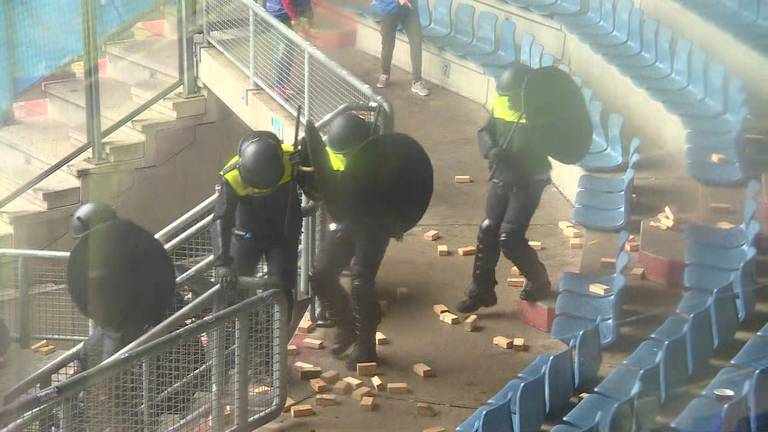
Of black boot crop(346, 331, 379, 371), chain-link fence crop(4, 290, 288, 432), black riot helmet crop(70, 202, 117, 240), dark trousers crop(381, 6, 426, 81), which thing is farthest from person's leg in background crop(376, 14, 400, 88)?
black boot crop(346, 331, 379, 371)

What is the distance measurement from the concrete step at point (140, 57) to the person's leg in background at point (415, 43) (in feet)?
0.75

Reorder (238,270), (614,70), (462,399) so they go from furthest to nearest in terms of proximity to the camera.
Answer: (238,270) < (462,399) < (614,70)

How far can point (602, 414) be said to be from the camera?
40.5 inches

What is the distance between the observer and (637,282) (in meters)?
0.94

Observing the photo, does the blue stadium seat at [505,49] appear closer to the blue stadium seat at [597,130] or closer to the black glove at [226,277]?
the blue stadium seat at [597,130]

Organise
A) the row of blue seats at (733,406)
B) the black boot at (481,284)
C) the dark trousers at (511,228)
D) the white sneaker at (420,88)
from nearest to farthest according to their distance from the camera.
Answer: the row of blue seats at (733,406), the white sneaker at (420,88), the dark trousers at (511,228), the black boot at (481,284)

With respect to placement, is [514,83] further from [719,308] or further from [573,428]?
[573,428]

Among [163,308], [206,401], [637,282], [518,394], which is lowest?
[206,401]

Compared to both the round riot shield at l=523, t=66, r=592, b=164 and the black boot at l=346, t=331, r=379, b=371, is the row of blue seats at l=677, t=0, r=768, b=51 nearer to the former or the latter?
the round riot shield at l=523, t=66, r=592, b=164

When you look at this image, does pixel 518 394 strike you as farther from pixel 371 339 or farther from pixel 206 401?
pixel 206 401

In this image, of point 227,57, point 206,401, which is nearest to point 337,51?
point 227,57

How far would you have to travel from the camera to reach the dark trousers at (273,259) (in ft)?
6.03

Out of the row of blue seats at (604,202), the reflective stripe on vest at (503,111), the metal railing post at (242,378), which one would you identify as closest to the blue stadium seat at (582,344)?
the row of blue seats at (604,202)

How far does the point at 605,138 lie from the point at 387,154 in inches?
8.9
